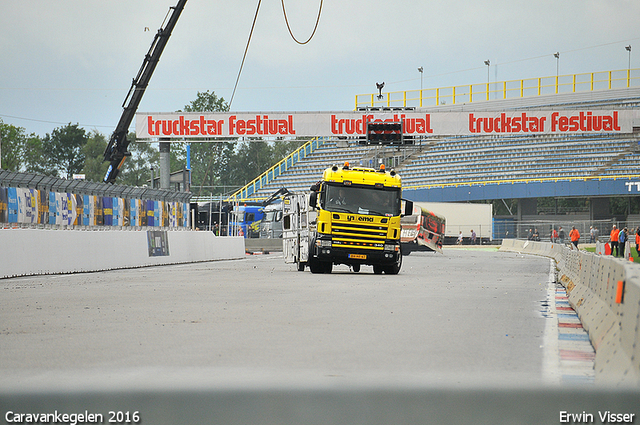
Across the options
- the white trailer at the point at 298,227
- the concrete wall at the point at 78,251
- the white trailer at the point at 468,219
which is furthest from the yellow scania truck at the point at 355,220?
the white trailer at the point at 468,219

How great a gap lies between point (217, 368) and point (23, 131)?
320 feet

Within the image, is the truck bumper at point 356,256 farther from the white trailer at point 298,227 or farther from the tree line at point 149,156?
the tree line at point 149,156

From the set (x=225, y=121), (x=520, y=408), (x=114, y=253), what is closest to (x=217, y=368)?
(x=520, y=408)

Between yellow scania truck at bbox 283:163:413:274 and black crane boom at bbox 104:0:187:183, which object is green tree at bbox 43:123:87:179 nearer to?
black crane boom at bbox 104:0:187:183

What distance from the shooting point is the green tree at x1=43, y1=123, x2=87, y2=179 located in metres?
109

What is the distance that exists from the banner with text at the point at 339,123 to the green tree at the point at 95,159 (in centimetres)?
6332

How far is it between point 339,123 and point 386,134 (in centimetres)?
413

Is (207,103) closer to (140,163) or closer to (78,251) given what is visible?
(140,163)

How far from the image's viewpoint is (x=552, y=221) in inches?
2403

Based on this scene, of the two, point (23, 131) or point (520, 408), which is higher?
point (23, 131)

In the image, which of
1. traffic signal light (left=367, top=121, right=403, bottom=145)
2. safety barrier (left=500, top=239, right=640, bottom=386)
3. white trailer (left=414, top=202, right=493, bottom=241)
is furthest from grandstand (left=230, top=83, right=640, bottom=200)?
safety barrier (left=500, top=239, right=640, bottom=386)

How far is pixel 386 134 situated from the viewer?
41188mm

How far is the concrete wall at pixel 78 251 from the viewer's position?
1844 centimetres

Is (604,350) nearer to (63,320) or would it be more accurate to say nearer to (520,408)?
(520,408)
